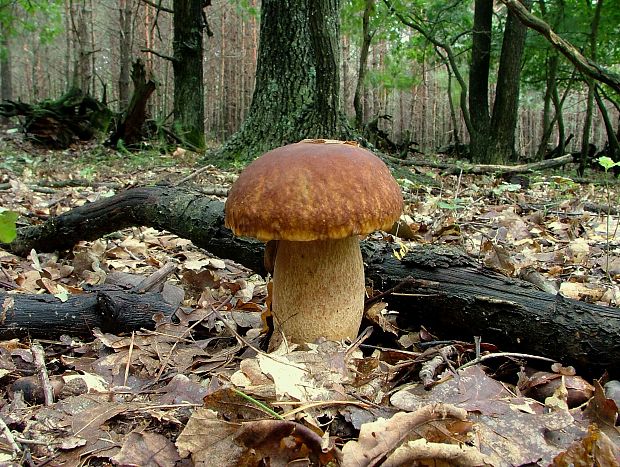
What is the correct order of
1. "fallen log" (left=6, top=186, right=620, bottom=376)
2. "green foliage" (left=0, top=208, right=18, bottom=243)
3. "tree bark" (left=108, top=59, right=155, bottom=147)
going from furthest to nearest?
"tree bark" (left=108, top=59, right=155, bottom=147) → "green foliage" (left=0, top=208, right=18, bottom=243) → "fallen log" (left=6, top=186, right=620, bottom=376)

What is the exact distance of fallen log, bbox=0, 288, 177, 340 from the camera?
2.40 metres

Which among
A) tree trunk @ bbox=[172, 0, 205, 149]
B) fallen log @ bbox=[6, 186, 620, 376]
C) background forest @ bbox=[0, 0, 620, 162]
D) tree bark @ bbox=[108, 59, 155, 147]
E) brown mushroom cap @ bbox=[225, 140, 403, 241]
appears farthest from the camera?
background forest @ bbox=[0, 0, 620, 162]

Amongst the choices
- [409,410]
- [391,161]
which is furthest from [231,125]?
[409,410]

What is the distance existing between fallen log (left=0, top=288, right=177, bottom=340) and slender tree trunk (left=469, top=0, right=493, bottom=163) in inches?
460

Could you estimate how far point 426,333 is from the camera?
7.86 ft

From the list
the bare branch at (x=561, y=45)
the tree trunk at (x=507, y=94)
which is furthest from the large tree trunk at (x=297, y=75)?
the tree trunk at (x=507, y=94)

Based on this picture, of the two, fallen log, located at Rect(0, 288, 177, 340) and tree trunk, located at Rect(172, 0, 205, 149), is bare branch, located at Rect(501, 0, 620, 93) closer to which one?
fallen log, located at Rect(0, 288, 177, 340)

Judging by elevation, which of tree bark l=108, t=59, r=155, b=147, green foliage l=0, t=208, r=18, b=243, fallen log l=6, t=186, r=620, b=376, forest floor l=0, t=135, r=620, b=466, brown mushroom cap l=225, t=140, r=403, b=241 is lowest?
forest floor l=0, t=135, r=620, b=466

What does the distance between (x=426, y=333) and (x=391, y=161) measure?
16.8 ft

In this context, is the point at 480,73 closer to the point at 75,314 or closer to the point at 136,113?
the point at 136,113

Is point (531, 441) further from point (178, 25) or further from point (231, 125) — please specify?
point (231, 125)

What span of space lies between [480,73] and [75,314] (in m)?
13.4

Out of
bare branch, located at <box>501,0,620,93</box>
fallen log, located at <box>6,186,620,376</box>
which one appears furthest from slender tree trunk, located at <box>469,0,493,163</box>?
fallen log, located at <box>6,186,620,376</box>

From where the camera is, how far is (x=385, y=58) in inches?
1032
